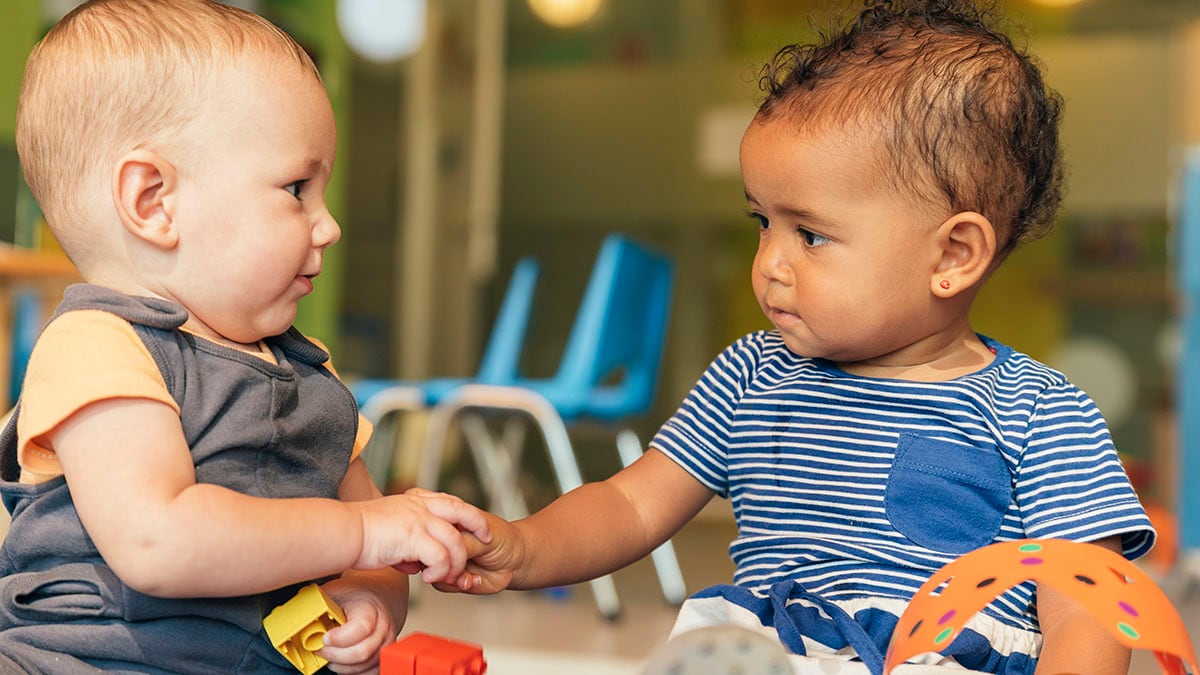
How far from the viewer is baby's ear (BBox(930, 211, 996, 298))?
2.64 ft

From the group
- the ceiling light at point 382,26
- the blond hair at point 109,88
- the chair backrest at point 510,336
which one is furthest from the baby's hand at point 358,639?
the ceiling light at point 382,26

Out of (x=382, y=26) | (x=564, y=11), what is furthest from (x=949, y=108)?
(x=564, y=11)

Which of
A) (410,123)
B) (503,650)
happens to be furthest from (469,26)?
(503,650)

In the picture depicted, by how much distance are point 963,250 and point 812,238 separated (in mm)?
103

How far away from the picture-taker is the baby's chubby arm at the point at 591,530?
75 cm

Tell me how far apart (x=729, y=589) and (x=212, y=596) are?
31 centimetres

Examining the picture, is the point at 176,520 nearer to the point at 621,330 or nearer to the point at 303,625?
the point at 303,625

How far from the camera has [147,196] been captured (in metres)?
0.67

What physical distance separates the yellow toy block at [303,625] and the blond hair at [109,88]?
0.78 ft

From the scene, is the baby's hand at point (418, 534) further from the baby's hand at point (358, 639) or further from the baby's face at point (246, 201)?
the baby's face at point (246, 201)

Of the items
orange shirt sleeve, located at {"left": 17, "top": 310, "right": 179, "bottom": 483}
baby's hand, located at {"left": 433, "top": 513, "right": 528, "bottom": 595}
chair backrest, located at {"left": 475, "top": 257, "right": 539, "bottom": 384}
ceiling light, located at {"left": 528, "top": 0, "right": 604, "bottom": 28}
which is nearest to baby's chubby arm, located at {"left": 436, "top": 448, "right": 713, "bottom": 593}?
baby's hand, located at {"left": 433, "top": 513, "right": 528, "bottom": 595}

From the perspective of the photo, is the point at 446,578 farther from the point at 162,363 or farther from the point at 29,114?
the point at 29,114

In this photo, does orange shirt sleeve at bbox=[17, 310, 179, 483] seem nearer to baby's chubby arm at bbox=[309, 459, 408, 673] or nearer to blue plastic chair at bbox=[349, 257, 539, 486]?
baby's chubby arm at bbox=[309, 459, 408, 673]

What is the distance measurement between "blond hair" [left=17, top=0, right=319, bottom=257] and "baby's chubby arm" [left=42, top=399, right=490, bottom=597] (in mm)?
146
